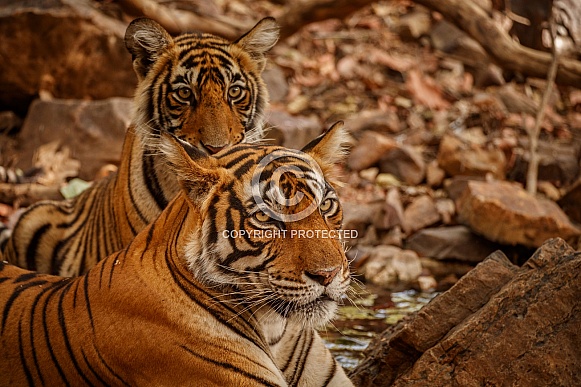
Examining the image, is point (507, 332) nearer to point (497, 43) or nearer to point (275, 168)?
point (275, 168)

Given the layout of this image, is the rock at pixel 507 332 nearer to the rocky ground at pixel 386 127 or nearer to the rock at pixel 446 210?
the rocky ground at pixel 386 127

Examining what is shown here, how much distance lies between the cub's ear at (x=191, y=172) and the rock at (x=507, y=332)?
1.20 meters

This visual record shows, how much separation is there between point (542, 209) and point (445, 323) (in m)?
3.68

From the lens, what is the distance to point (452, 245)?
6.96 metres

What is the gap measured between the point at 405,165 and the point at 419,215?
3.67 feet

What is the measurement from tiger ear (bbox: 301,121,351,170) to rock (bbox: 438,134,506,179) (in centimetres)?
546

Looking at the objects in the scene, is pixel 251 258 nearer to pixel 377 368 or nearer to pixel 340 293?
pixel 340 293

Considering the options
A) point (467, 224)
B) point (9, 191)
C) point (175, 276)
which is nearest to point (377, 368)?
point (175, 276)

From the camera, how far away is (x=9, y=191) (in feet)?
22.8

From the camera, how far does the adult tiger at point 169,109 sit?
411 cm

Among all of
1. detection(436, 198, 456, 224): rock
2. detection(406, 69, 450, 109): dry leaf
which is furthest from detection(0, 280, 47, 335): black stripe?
detection(406, 69, 450, 109): dry leaf

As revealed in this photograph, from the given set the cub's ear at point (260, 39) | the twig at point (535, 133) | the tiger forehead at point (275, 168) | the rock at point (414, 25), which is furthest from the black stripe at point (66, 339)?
the rock at point (414, 25)

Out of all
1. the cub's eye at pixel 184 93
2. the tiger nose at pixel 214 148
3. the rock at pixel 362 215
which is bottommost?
the rock at pixel 362 215

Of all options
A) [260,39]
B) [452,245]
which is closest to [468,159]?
[452,245]
